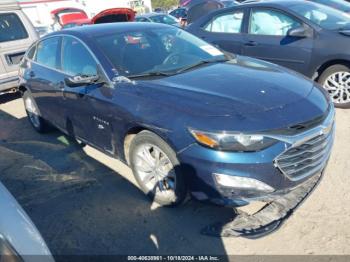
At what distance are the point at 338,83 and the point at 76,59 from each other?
3.57 metres

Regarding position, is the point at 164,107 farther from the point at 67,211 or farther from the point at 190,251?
the point at 67,211

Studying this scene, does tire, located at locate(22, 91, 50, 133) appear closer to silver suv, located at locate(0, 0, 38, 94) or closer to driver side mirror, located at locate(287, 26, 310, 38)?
silver suv, located at locate(0, 0, 38, 94)

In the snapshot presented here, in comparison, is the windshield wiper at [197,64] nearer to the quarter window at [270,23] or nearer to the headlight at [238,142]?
the headlight at [238,142]

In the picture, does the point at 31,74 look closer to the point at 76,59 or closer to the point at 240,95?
the point at 76,59

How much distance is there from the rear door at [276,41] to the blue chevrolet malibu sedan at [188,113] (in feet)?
5.70

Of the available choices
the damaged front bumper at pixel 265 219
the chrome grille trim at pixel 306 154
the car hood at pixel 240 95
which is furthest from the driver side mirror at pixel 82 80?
the chrome grille trim at pixel 306 154

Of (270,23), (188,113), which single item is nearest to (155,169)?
(188,113)

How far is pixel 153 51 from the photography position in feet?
11.7

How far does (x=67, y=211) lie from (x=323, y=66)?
158 inches

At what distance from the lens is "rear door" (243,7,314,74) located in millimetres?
5109

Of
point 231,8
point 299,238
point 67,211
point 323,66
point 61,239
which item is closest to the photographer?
point 299,238

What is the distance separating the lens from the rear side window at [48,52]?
13.9 feet

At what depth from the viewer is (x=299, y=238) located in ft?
8.62

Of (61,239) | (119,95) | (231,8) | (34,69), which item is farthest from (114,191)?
(231,8)
